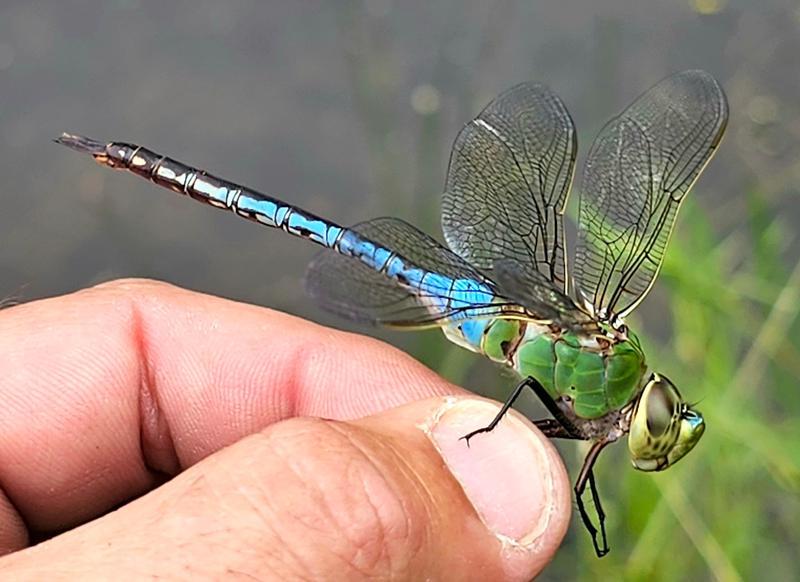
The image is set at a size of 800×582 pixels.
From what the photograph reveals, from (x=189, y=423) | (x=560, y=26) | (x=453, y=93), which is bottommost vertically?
(x=189, y=423)

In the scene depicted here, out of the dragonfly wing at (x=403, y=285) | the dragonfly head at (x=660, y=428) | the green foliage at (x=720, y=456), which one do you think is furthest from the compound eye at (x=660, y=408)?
the green foliage at (x=720, y=456)

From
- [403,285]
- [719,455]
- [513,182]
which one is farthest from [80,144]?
[719,455]

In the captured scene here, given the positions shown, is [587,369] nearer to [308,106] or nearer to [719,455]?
[719,455]

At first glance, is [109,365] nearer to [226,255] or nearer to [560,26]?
[226,255]

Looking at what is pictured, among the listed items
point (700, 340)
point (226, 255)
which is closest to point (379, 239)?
point (700, 340)

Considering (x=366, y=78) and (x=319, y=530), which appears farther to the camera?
(x=366, y=78)

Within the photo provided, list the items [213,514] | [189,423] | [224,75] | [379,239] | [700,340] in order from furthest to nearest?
[224,75] → [700,340] → [189,423] → [379,239] → [213,514]
